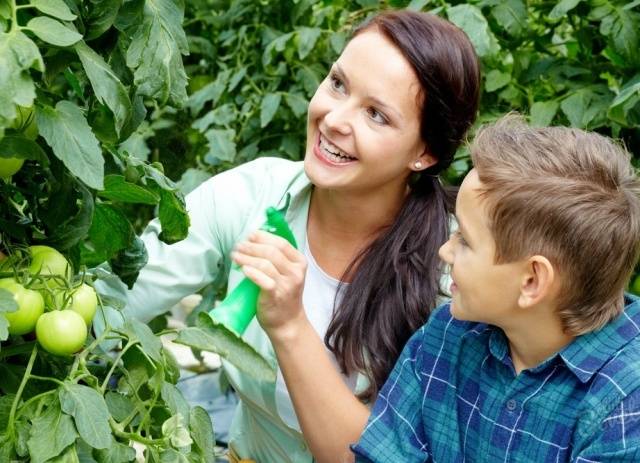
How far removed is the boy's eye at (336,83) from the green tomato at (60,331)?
0.70m

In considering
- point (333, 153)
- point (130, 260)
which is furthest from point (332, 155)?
point (130, 260)

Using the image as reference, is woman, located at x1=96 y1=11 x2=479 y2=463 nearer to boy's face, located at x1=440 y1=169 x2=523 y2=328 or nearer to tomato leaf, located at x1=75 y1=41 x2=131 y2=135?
boy's face, located at x1=440 y1=169 x2=523 y2=328

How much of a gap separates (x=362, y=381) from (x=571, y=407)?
391 millimetres

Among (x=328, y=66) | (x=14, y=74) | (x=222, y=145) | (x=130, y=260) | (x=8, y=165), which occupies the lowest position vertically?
(x=222, y=145)

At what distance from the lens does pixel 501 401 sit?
1256mm

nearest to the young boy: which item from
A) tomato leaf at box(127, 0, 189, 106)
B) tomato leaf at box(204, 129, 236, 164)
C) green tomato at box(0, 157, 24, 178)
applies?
tomato leaf at box(127, 0, 189, 106)

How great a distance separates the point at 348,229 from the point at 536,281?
478 millimetres

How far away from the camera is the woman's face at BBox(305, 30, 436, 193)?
143cm

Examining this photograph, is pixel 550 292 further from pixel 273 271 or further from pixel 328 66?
pixel 328 66

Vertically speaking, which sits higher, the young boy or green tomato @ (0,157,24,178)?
green tomato @ (0,157,24,178)

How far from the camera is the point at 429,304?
5.00 ft

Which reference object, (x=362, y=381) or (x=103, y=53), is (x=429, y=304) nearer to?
(x=362, y=381)

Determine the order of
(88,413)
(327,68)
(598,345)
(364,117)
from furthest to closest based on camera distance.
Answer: (327,68), (364,117), (598,345), (88,413)

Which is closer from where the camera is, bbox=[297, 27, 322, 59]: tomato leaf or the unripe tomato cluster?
the unripe tomato cluster
